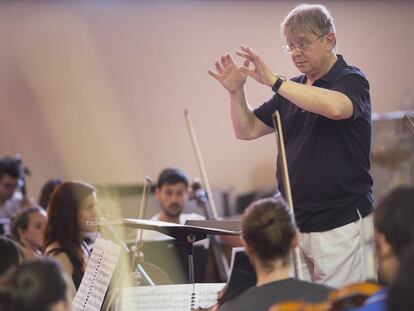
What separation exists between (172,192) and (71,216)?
67.5 inches

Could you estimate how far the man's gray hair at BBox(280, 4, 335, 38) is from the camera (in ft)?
10.7

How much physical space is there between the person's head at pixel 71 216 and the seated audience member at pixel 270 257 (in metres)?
1.78

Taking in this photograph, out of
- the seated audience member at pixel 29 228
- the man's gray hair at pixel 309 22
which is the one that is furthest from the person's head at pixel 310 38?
the seated audience member at pixel 29 228

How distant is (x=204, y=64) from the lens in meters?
8.37

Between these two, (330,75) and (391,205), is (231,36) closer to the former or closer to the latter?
(330,75)

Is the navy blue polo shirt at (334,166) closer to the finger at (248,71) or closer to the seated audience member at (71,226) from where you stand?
the finger at (248,71)

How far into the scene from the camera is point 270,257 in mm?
2551

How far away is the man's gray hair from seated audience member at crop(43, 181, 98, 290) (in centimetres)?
158

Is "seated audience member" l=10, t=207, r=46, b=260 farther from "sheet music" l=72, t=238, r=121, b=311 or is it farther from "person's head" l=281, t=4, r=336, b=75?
"person's head" l=281, t=4, r=336, b=75

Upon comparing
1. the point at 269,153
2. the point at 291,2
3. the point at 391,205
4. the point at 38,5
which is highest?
the point at 38,5

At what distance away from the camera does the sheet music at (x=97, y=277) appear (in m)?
3.46

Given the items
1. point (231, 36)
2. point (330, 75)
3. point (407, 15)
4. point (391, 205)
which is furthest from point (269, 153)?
point (391, 205)

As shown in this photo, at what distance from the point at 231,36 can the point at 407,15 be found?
180 centimetres

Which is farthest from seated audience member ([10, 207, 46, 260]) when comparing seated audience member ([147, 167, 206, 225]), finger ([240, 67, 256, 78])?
finger ([240, 67, 256, 78])
